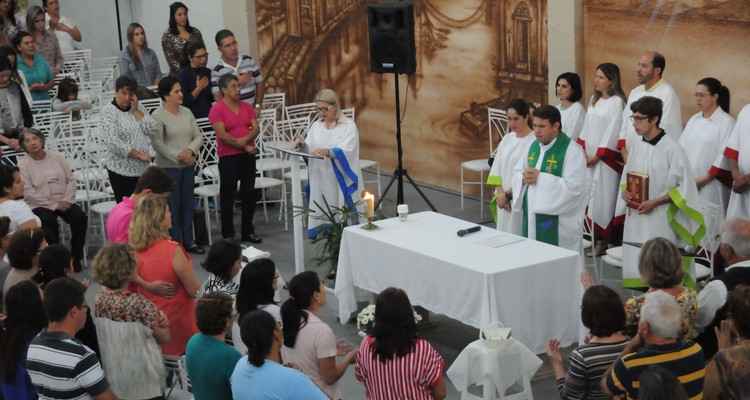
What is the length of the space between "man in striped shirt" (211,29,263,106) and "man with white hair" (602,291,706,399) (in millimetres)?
7001

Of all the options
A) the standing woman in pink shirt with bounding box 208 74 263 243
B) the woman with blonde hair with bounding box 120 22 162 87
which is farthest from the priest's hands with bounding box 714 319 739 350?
the woman with blonde hair with bounding box 120 22 162 87

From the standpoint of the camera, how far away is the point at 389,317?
479 cm

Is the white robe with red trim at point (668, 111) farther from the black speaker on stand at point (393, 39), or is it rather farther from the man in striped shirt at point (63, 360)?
the man in striped shirt at point (63, 360)

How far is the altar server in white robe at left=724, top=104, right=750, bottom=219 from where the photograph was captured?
26.7 feet

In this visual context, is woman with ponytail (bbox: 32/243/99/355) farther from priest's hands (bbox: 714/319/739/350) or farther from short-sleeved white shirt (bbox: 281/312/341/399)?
priest's hands (bbox: 714/319/739/350)

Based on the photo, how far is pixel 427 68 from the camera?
39.1 ft

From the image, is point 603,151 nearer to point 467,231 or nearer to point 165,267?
point 467,231

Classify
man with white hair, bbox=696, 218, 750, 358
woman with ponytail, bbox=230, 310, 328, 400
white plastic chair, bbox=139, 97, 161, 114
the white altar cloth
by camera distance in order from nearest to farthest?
woman with ponytail, bbox=230, 310, 328, 400 → man with white hair, bbox=696, 218, 750, 358 → the white altar cloth → white plastic chair, bbox=139, 97, 161, 114

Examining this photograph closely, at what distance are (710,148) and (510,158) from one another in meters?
1.42

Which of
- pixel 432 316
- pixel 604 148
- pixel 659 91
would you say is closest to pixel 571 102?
pixel 604 148

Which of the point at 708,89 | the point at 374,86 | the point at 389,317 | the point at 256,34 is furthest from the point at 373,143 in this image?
the point at 389,317

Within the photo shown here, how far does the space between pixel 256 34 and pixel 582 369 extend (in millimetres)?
9567

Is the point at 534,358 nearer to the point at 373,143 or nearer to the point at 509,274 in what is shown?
the point at 509,274

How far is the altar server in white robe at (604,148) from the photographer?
9.12 m
